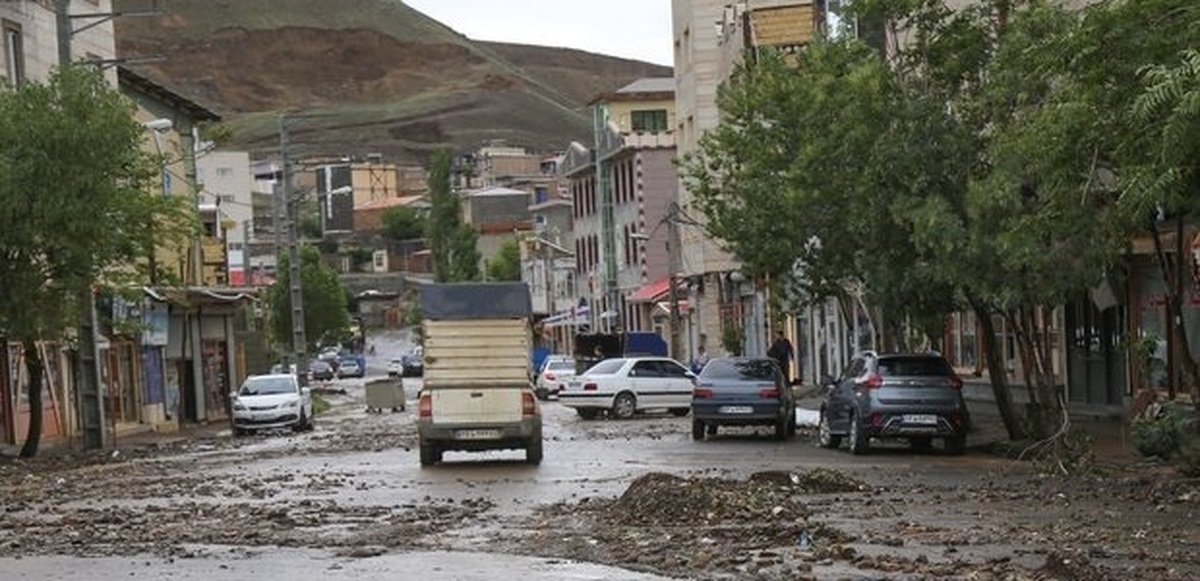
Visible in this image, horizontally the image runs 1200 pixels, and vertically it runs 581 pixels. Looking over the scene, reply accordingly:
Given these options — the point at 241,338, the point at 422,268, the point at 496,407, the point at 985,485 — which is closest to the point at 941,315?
the point at 496,407

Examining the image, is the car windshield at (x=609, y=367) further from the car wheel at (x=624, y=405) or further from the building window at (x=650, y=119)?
the building window at (x=650, y=119)

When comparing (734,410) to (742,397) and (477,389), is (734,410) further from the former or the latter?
(477,389)

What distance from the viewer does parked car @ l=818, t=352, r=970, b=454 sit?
1208 inches

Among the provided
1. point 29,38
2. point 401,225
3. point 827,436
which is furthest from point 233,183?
point 827,436

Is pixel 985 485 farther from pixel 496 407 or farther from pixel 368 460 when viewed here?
pixel 368 460

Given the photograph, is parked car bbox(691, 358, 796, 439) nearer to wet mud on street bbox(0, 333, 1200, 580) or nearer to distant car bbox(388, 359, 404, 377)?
wet mud on street bbox(0, 333, 1200, 580)

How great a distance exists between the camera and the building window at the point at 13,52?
49.1m

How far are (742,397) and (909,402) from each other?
6.83 metres

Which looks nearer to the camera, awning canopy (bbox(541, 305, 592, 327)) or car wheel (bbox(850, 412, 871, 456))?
car wheel (bbox(850, 412, 871, 456))

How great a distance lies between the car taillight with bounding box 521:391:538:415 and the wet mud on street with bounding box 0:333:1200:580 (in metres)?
0.98

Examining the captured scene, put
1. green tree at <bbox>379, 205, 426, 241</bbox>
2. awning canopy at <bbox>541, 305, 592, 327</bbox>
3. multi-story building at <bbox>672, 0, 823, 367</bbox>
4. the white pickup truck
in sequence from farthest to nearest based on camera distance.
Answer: green tree at <bbox>379, 205, 426, 241</bbox> → awning canopy at <bbox>541, 305, 592, 327</bbox> → multi-story building at <bbox>672, 0, 823, 367</bbox> → the white pickup truck

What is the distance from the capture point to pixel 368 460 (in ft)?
112

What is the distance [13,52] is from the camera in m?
49.7

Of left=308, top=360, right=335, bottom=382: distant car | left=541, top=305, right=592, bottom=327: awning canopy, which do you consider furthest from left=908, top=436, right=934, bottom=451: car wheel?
left=308, top=360, right=335, bottom=382: distant car
